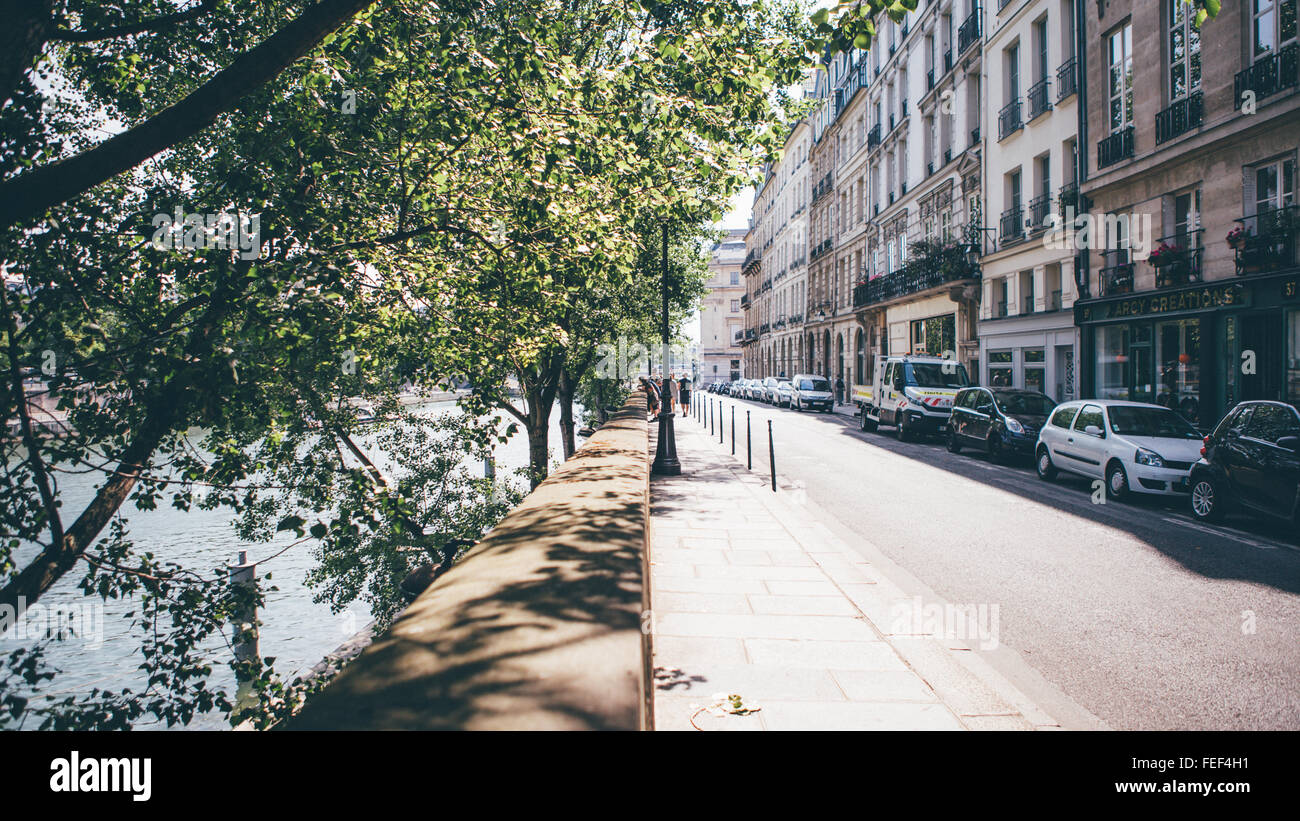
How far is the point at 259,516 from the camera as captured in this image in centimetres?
1297

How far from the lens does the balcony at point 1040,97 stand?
2269 centimetres

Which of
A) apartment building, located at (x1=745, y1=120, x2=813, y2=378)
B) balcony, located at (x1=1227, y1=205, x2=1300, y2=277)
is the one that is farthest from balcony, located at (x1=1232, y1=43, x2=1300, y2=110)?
apartment building, located at (x1=745, y1=120, x2=813, y2=378)

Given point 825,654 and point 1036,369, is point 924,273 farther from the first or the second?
point 825,654

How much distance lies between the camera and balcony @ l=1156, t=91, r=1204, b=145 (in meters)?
16.5

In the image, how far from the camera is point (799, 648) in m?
5.01

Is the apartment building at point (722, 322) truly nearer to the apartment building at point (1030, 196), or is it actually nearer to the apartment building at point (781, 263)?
the apartment building at point (781, 263)

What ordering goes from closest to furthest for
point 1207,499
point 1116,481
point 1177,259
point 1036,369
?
point 1207,499 < point 1116,481 < point 1177,259 < point 1036,369

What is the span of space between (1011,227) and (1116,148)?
16.7 feet

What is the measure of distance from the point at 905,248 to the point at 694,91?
30.1 m

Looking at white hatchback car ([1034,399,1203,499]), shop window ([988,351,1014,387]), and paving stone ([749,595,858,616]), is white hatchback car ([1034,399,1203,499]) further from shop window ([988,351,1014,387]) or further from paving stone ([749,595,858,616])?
shop window ([988,351,1014,387])

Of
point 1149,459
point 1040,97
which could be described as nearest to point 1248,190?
point 1149,459
